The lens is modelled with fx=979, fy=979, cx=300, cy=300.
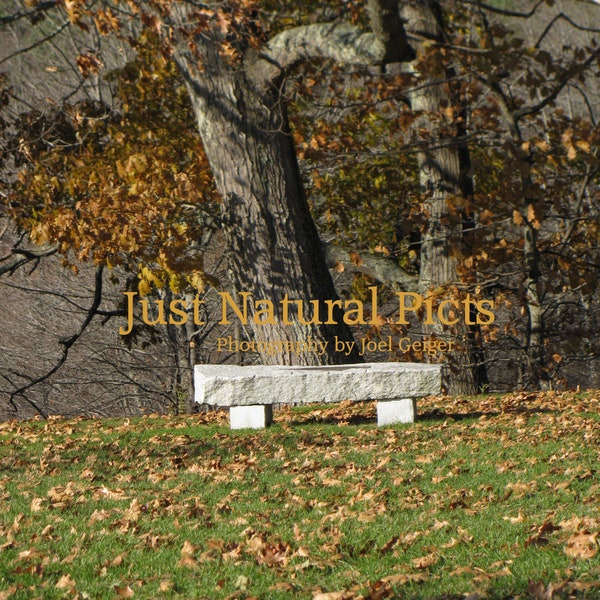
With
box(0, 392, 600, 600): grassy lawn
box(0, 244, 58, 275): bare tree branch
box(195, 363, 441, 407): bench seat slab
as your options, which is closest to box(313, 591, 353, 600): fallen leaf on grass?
box(0, 392, 600, 600): grassy lawn

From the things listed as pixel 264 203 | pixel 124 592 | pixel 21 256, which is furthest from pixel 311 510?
pixel 21 256

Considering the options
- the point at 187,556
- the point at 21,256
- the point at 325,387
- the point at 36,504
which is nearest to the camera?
the point at 187,556

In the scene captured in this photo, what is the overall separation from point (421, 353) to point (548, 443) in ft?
21.4

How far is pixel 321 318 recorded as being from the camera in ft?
39.7

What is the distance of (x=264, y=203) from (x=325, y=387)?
Result: 2.92 meters

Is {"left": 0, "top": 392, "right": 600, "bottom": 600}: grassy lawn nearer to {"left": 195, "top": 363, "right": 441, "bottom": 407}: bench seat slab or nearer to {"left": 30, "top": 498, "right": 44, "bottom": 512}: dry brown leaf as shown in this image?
{"left": 30, "top": 498, "right": 44, "bottom": 512}: dry brown leaf

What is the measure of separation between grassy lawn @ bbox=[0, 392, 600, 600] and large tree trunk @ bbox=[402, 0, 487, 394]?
3.97 meters

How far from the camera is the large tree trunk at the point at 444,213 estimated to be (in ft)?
46.0

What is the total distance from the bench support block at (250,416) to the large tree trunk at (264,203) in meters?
2.08

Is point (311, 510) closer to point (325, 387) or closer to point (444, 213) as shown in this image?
point (325, 387)

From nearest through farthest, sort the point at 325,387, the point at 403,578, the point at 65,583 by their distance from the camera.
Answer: the point at 403,578 < the point at 65,583 < the point at 325,387

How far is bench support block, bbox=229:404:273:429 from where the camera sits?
10.1m

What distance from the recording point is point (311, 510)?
20.7 feet

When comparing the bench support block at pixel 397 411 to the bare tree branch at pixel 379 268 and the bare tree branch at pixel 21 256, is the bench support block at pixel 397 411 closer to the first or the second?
the bare tree branch at pixel 379 268
